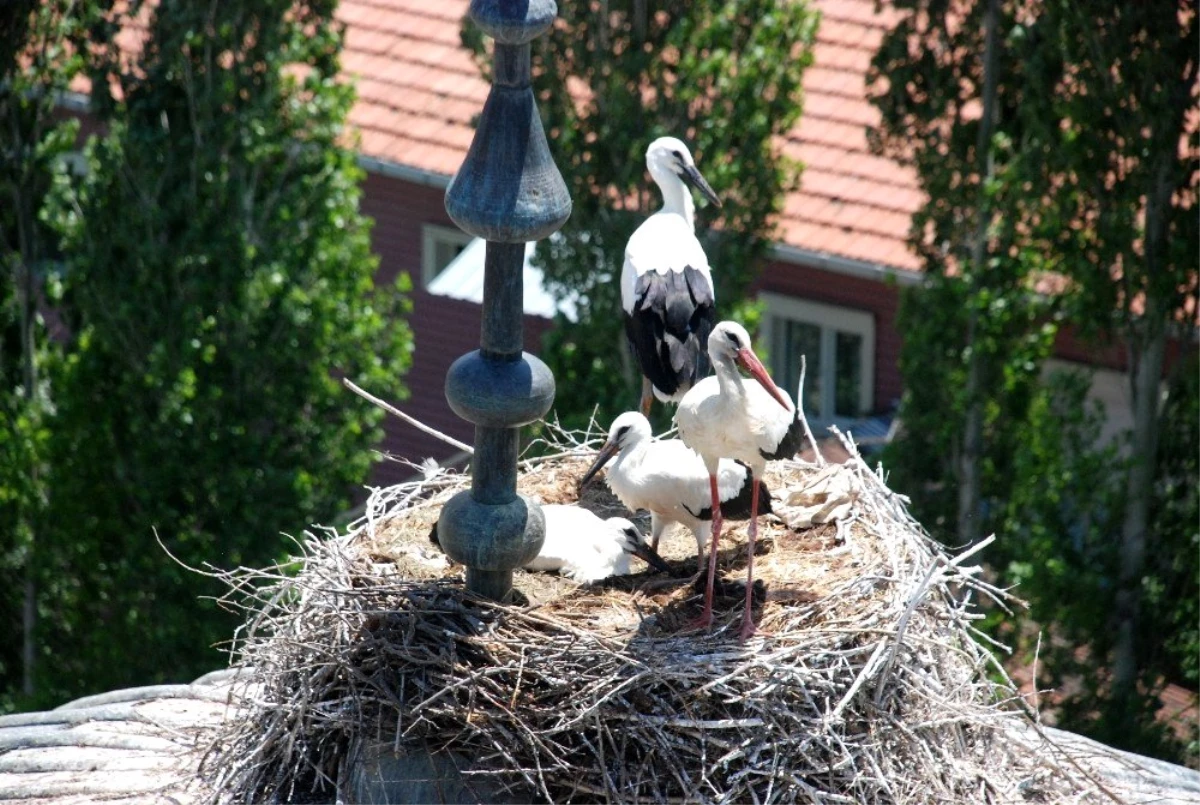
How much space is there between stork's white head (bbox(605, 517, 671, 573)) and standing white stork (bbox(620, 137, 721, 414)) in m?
1.02

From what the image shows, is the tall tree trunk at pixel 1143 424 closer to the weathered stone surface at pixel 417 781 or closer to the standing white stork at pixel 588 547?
the standing white stork at pixel 588 547

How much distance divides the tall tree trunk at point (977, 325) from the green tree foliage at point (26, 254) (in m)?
5.49

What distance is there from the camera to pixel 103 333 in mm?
10688

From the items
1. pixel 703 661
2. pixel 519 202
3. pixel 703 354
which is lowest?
pixel 703 661

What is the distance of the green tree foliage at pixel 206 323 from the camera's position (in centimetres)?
1048

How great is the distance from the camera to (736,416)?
5.29 metres

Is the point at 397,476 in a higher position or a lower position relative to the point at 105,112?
lower

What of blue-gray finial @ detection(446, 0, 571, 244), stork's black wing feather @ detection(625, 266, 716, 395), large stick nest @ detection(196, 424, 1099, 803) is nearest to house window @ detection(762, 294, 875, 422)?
stork's black wing feather @ detection(625, 266, 716, 395)

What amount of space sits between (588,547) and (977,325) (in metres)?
5.32

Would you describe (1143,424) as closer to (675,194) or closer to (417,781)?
(675,194)

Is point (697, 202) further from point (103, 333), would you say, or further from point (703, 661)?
point (703, 661)

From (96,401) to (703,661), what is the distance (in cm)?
711

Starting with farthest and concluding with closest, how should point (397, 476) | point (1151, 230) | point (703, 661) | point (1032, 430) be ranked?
1. point (397, 476)
2. point (1032, 430)
3. point (1151, 230)
4. point (703, 661)

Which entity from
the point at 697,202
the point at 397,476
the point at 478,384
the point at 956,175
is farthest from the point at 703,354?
the point at 397,476
